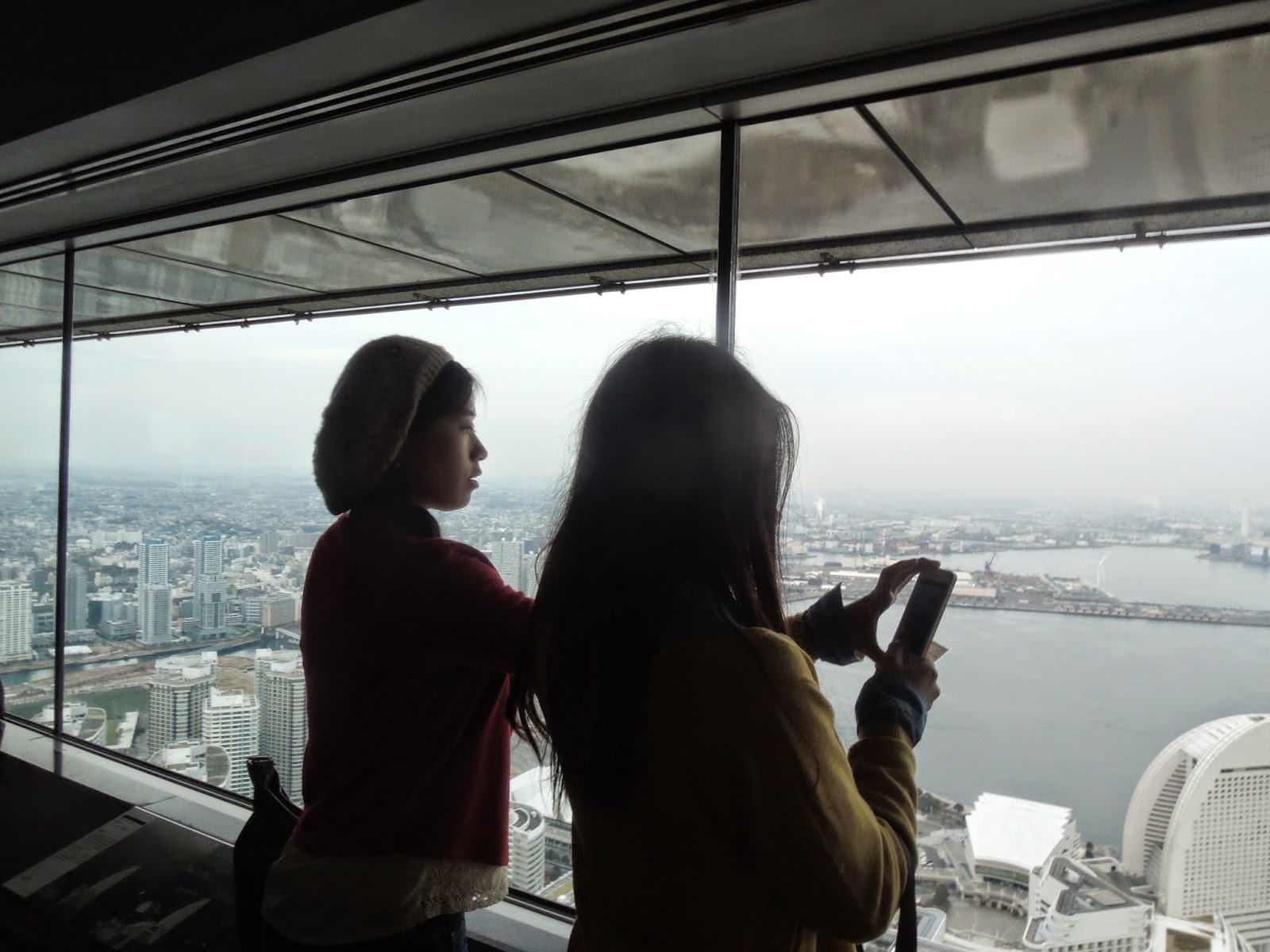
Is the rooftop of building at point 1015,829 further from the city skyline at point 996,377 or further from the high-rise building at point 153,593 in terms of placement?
the high-rise building at point 153,593

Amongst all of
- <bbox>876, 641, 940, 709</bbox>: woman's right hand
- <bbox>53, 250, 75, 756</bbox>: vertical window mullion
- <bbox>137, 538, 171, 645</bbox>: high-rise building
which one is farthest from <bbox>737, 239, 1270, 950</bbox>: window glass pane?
<bbox>53, 250, 75, 756</bbox>: vertical window mullion

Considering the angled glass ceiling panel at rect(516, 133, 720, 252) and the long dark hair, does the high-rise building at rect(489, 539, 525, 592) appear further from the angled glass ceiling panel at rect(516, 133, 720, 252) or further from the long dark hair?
the long dark hair

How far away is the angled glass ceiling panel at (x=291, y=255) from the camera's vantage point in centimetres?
279

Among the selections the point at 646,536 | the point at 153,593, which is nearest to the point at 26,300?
the point at 153,593

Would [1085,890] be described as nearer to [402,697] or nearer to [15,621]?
[402,697]

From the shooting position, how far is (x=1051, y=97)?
151cm

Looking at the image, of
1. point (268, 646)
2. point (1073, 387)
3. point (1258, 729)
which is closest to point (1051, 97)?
point (1073, 387)

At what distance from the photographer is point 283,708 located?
2703 mm

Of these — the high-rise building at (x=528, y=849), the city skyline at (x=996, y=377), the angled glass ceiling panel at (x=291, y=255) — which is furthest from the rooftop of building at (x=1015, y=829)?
the angled glass ceiling panel at (x=291, y=255)

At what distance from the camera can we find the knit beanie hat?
1303 millimetres

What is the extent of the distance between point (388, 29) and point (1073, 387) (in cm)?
142

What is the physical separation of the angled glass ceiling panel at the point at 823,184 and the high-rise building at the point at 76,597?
3174 millimetres

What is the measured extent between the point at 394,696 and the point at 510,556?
787 mm

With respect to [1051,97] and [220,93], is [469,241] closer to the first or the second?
[220,93]
